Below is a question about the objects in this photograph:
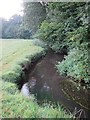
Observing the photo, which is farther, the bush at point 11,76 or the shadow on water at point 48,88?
the bush at point 11,76

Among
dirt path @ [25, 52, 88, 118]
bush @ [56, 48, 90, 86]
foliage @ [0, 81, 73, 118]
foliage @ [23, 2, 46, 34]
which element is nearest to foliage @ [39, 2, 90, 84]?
bush @ [56, 48, 90, 86]

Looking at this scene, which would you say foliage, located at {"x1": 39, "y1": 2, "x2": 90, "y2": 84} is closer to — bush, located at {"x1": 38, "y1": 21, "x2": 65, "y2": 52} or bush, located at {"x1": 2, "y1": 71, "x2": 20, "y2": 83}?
bush, located at {"x1": 38, "y1": 21, "x2": 65, "y2": 52}

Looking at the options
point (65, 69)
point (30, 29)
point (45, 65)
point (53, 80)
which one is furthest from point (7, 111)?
→ point (30, 29)

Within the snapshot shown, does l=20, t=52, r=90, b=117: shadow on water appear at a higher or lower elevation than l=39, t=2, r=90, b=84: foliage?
lower

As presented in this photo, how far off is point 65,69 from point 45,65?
8.70 feet

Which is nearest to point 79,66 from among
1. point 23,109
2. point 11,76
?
point 11,76

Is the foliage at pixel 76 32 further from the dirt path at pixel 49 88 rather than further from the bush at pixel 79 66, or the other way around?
the dirt path at pixel 49 88

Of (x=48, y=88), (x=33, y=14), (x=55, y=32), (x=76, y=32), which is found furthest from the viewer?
(x=33, y=14)

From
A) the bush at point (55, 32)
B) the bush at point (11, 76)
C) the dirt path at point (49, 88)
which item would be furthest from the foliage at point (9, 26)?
the dirt path at point (49, 88)

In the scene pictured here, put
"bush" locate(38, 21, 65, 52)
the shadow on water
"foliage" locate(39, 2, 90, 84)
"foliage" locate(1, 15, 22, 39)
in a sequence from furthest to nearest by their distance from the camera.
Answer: "bush" locate(38, 21, 65, 52), "foliage" locate(1, 15, 22, 39), "foliage" locate(39, 2, 90, 84), the shadow on water

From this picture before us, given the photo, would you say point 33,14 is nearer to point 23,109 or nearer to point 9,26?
point 9,26

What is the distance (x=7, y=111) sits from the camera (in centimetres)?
379

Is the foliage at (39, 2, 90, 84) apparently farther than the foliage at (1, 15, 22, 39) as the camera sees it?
No

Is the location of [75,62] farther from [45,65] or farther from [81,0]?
[45,65]
